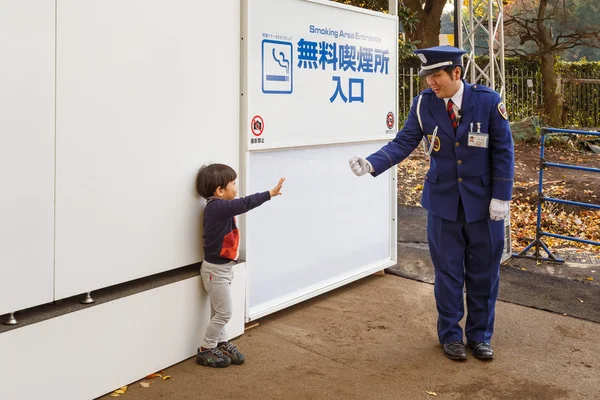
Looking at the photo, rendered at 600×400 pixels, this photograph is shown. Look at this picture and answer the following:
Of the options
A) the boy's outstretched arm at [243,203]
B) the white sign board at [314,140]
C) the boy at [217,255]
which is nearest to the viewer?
the boy's outstretched arm at [243,203]

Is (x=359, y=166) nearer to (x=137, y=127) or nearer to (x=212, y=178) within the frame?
(x=212, y=178)

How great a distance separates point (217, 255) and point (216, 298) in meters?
0.27

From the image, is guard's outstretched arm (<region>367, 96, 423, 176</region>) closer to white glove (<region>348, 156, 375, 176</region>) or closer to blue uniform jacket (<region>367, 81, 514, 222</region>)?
blue uniform jacket (<region>367, 81, 514, 222</region>)

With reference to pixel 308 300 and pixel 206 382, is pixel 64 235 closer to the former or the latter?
pixel 206 382

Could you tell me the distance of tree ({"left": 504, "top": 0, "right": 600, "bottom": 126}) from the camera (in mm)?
22641

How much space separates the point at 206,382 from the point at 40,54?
6.71 ft

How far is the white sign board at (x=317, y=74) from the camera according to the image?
5.25 metres

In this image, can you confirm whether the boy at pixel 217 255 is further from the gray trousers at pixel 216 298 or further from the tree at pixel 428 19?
the tree at pixel 428 19

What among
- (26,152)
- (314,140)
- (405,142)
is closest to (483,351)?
(405,142)

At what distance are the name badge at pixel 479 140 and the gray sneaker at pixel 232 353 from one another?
197 centimetres

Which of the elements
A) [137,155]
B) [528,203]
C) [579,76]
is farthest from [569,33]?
[137,155]

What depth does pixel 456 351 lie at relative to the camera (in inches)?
194

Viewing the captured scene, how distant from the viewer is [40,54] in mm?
3713

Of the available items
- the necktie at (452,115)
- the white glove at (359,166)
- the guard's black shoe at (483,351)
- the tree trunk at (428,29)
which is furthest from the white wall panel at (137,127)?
the tree trunk at (428,29)
